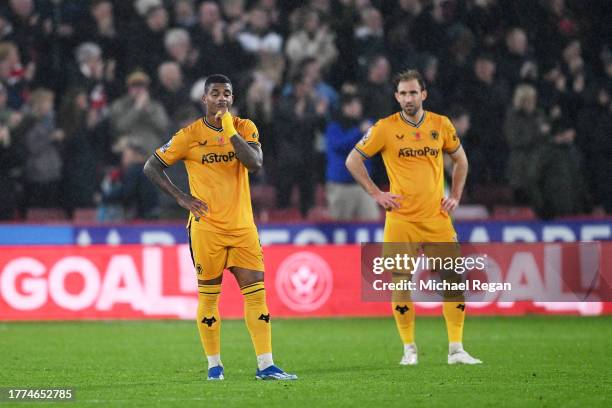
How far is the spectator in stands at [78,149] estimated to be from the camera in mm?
17938

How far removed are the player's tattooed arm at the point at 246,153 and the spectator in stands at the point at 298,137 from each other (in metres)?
8.41

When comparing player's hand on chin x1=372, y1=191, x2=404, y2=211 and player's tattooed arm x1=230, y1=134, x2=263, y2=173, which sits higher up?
player's tattooed arm x1=230, y1=134, x2=263, y2=173

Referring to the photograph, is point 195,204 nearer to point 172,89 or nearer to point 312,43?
point 172,89

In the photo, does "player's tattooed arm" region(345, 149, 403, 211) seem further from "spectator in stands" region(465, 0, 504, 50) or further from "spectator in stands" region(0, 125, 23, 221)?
"spectator in stands" region(465, 0, 504, 50)

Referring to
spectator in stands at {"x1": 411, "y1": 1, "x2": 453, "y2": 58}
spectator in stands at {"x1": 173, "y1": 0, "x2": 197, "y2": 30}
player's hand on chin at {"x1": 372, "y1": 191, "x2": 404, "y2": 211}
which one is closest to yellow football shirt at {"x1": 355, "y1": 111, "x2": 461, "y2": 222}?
player's hand on chin at {"x1": 372, "y1": 191, "x2": 404, "y2": 211}

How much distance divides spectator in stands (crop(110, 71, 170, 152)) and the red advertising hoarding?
1.91 meters

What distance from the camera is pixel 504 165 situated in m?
18.6

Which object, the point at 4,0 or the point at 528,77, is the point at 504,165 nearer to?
the point at 528,77

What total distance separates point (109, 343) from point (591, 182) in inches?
328

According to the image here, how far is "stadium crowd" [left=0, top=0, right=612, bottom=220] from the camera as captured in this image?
58.2 ft

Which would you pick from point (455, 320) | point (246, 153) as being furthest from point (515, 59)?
point (246, 153)

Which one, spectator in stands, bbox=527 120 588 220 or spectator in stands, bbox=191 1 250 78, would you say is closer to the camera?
spectator in stands, bbox=527 120 588 220

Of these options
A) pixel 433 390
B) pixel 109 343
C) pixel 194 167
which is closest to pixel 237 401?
pixel 433 390

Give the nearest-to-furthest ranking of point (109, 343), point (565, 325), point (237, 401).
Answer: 1. point (237, 401)
2. point (109, 343)
3. point (565, 325)
